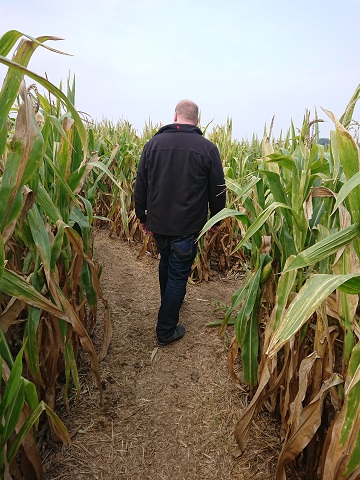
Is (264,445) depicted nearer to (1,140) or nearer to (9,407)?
(9,407)

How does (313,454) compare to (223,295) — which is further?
(223,295)

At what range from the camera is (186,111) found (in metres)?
2.32

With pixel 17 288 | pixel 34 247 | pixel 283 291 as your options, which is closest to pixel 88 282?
pixel 34 247

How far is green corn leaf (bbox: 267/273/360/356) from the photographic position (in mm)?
757

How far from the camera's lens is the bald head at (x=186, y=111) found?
232 cm

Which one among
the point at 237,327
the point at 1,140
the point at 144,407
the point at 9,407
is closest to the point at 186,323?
the point at 144,407

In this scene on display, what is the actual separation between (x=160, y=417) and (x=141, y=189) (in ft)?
4.84

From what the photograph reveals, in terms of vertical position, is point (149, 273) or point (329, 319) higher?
point (329, 319)

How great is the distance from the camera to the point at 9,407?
3.36 feet

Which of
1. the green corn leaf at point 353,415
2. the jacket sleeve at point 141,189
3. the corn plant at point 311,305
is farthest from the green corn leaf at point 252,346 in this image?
the jacket sleeve at point 141,189

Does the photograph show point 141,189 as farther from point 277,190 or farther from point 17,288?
point 17,288

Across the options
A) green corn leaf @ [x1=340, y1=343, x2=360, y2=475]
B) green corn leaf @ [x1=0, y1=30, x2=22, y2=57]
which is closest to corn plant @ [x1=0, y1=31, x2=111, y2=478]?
green corn leaf @ [x1=0, y1=30, x2=22, y2=57]

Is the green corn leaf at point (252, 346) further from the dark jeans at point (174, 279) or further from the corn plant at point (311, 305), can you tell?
the dark jeans at point (174, 279)

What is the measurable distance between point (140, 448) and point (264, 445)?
0.57 metres
